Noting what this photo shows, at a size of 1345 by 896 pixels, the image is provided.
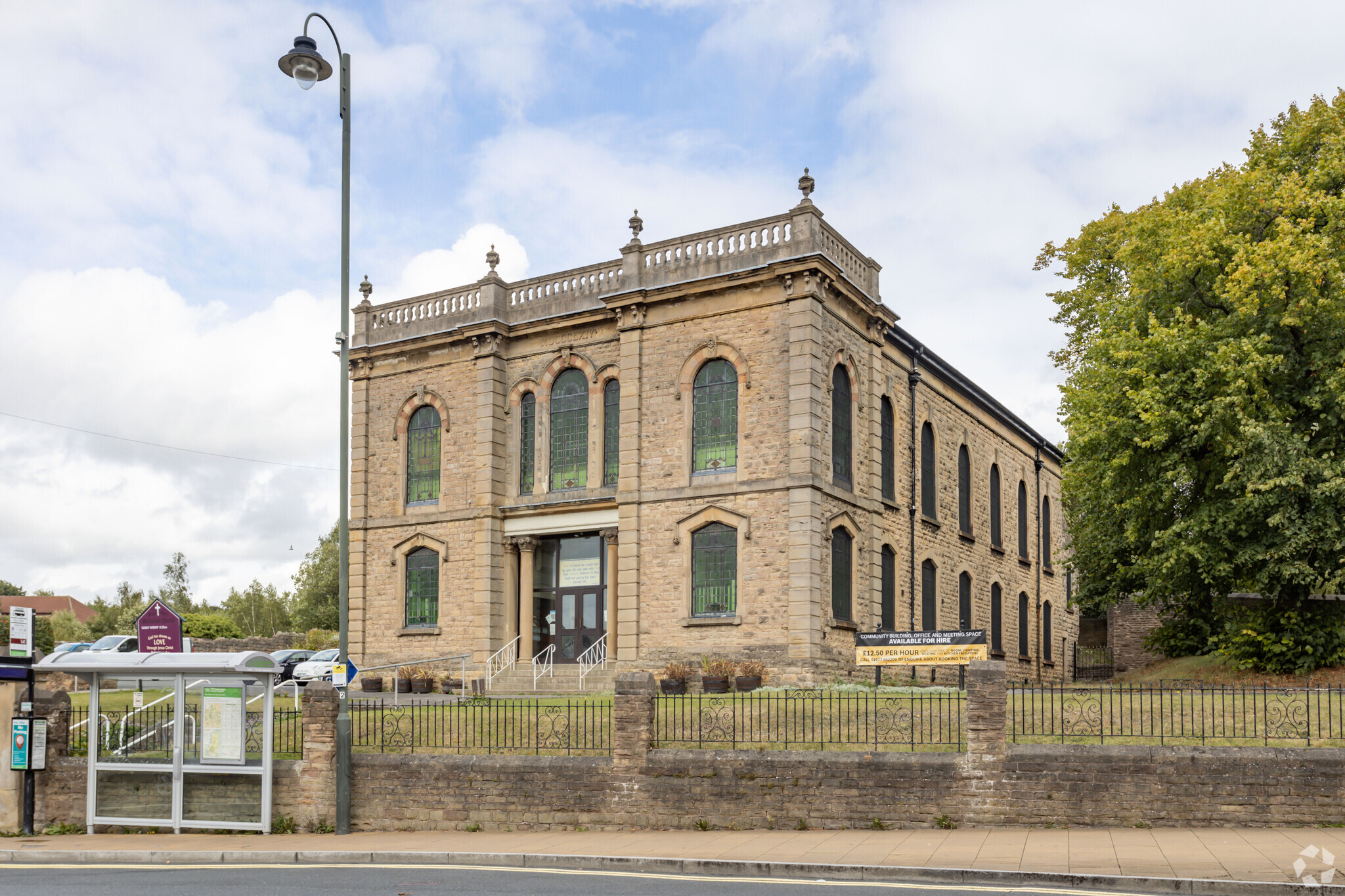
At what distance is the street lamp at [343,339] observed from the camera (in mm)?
15492

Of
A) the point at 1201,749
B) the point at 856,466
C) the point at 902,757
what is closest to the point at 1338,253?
the point at 856,466

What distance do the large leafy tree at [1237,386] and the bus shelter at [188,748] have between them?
1870cm

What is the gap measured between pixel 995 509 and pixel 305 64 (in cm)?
3001

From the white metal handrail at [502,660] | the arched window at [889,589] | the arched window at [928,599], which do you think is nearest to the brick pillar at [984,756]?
the arched window at [889,589]

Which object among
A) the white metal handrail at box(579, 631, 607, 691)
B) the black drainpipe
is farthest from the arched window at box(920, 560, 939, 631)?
the white metal handrail at box(579, 631, 607, 691)

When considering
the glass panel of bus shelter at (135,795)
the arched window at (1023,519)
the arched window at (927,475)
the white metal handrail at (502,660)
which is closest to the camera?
the glass panel of bus shelter at (135,795)

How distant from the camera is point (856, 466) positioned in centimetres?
2934

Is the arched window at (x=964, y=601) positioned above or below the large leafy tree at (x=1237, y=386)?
below

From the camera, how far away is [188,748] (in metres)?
16.7

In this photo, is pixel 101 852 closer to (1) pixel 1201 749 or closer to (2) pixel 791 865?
(2) pixel 791 865

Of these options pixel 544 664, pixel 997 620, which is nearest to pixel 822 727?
pixel 544 664

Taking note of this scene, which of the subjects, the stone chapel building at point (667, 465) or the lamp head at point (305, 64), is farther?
the stone chapel building at point (667, 465)

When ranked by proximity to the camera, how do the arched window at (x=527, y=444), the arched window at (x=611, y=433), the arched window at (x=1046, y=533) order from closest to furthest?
1. the arched window at (x=611, y=433)
2. the arched window at (x=527, y=444)
3. the arched window at (x=1046, y=533)

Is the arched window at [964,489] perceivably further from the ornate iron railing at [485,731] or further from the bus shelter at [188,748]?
the bus shelter at [188,748]
